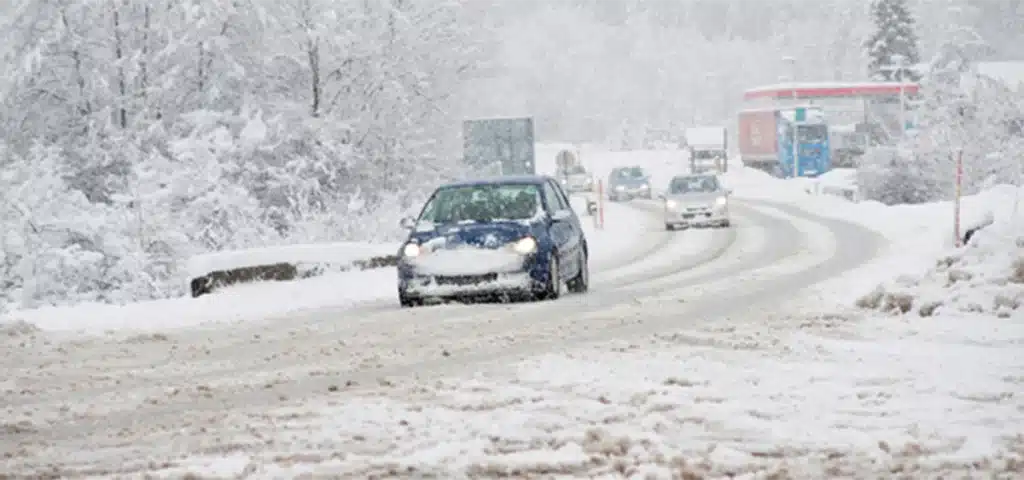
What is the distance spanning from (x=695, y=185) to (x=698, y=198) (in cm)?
96

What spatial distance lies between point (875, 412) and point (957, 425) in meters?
0.51

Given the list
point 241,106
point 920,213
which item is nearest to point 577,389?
point 241,106

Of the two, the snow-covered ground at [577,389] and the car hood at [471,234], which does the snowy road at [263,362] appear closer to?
the snow-covered ground at [577,389]

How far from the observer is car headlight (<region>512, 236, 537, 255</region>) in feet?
50.8

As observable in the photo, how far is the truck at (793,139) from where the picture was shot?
2879 inches

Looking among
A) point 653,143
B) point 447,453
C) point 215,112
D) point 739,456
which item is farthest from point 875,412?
point 653,143

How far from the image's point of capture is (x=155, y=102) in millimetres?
32750

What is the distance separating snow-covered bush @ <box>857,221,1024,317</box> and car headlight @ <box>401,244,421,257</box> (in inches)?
196

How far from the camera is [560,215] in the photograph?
17.1m

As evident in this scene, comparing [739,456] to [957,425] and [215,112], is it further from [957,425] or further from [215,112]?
[215,112]

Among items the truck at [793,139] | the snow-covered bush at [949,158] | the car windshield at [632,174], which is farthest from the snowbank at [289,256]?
the truck at [793,139]

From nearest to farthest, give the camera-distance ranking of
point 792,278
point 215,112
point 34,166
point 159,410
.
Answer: point 159,410, point 792,278, point 34,166, point 215,112

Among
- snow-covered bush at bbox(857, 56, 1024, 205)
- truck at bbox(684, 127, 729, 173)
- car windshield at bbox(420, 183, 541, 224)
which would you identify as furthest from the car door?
truck at bbox(684, 127, 729, 173)

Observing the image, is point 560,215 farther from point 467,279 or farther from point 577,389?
point 577,389
